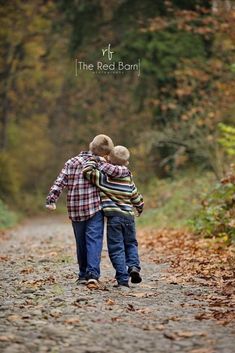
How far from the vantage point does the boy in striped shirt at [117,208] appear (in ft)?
24.4

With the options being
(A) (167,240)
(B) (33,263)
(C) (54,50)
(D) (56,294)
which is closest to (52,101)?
(C) (54,50)

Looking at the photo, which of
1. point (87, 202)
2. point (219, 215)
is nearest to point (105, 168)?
point (87, 202)

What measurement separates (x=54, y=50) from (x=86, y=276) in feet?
96.8

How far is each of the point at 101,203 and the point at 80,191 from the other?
0.96 feet

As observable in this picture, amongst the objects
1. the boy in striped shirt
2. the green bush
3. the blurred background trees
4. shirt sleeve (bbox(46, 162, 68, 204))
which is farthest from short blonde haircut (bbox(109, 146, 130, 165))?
the blurred background trees

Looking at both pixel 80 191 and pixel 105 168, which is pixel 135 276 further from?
pixel 105 168

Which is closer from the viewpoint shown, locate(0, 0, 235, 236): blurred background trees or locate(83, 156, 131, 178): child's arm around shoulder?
locate(83, 156, 131, 178): child's arm around shoulder

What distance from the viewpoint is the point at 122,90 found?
3272 cm

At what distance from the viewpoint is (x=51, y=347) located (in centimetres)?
454

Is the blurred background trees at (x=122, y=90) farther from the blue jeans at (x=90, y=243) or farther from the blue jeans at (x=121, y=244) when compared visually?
the blue jeans at (x=90, y=243)

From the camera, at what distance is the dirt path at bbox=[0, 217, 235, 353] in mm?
4629

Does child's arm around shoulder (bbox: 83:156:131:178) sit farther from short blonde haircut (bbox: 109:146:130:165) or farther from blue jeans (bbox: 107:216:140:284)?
blue jeans (bbox: 107:216:140:284)

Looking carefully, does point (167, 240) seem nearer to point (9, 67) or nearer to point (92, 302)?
point (92, 302)

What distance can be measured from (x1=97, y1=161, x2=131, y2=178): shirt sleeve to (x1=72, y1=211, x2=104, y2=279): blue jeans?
51 centimetres
